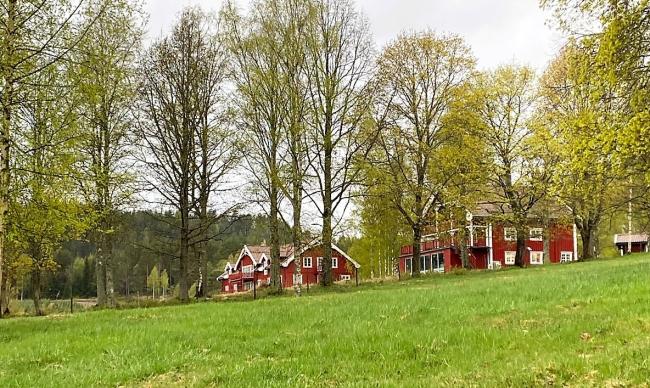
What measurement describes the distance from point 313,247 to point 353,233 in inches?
91.6

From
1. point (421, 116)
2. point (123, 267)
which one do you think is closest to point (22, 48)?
point (421, 116)

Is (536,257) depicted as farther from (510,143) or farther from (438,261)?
(510,143)

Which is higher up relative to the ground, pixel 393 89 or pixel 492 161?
pixel 393 89

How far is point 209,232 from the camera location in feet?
110

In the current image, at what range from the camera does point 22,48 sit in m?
14.6

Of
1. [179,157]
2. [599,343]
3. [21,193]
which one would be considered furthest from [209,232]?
[599,343]

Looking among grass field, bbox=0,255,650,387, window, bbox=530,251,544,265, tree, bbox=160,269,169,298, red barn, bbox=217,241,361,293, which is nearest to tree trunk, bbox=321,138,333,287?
grass field, bbox=0,255,650,387

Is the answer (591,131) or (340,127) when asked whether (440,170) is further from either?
(591,131)

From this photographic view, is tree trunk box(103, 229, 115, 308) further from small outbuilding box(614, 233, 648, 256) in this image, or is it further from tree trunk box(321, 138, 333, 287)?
small outbuilding box(614, 233, 648, 256)

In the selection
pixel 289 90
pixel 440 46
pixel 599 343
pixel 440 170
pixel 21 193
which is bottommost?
pixel 599 343

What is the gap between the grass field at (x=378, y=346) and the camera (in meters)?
7.07

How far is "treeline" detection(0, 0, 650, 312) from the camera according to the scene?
13.3 metres

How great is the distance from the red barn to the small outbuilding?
93.7 feet

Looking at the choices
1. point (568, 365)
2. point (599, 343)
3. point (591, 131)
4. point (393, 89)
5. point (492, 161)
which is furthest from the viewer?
point (492, 161)
